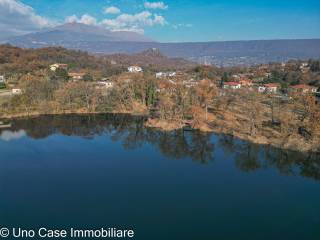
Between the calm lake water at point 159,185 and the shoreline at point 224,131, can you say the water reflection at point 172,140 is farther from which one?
the shoreline at point 224,131

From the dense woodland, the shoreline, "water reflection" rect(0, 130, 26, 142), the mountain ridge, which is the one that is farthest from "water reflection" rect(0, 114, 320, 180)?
the mountain ridge

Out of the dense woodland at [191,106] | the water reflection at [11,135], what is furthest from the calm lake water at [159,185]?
the dense woodland at [191,106]

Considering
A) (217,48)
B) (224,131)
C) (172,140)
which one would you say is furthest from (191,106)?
(217,48)

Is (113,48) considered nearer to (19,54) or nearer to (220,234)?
(19,54)

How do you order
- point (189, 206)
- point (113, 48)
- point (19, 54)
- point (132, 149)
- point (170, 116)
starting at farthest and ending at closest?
1. point (113, 48)
2. point (19, 54)
3. point (170, 116)
4. point (132, 149)
5. point (189, 206)

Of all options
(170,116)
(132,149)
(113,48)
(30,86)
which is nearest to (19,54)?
(30,86)

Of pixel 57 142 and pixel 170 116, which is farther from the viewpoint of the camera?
pixel 170 116

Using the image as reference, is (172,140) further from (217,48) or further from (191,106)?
(217,48)
